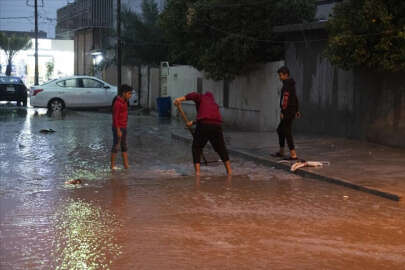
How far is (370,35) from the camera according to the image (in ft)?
43.7

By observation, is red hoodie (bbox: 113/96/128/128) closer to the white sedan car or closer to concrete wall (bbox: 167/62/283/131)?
concrete wall (bbox: 167/62/283/131)

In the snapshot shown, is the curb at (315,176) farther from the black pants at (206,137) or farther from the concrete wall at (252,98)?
the concrete wall at (252,98)

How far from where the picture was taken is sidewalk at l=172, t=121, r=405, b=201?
1000cm

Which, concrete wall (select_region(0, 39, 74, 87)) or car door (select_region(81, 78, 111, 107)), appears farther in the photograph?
concrete wall (select_region(0, 39, 74, 87))

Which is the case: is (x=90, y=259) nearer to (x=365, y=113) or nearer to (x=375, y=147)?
(x=375, y=147)

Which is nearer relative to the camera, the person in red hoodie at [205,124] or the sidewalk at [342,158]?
the sidewalk at [342,158]

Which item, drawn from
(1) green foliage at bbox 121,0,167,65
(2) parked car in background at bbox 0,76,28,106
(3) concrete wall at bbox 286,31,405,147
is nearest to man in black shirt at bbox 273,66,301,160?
(3) concrete wall at bbox 286,31,405,147

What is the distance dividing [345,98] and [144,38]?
16492 millimetres

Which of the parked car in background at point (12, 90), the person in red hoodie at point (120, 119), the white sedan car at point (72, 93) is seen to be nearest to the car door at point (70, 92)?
the white sedan car at point (72, 93)

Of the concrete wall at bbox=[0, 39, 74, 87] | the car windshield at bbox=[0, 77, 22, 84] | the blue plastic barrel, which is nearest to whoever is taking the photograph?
the blue plastic barrel

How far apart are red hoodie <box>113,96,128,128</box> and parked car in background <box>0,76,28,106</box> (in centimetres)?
2304

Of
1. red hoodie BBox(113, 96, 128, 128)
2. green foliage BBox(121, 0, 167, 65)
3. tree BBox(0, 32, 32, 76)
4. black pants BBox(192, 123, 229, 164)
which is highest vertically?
tree BBox(0, 32, 32, 76)

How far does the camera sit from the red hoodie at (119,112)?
38.4ft

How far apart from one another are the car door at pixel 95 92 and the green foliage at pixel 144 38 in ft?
9.45
